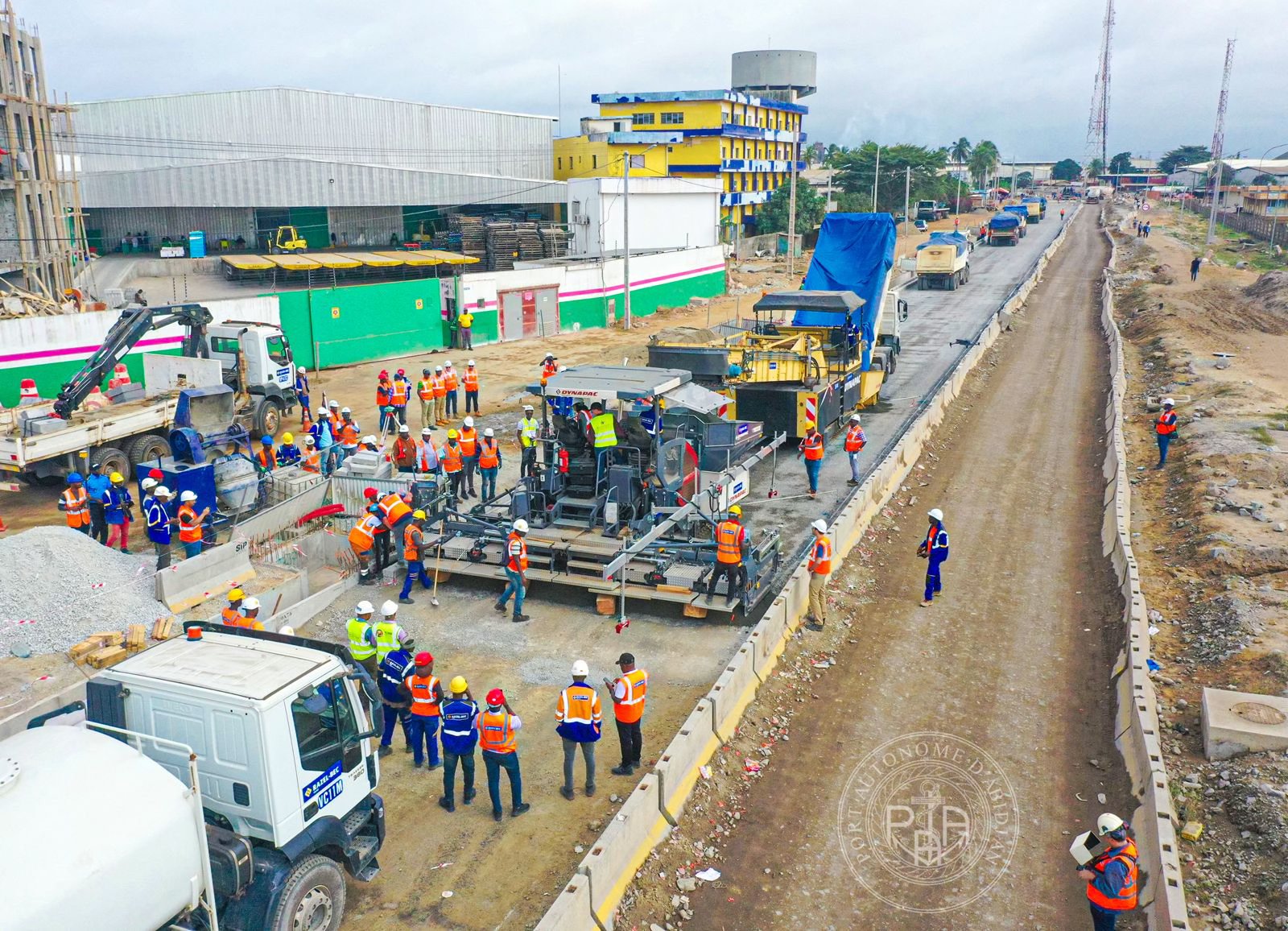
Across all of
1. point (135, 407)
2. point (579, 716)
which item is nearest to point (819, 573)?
point (579, 716)

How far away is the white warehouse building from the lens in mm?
41406

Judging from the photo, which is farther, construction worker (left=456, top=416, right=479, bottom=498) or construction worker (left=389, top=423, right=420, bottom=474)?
construction worker (left=456, top=416, right=479, bottom=498)

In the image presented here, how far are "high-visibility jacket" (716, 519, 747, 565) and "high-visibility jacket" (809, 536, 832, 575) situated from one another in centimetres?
95

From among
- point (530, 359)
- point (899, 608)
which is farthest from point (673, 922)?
point (530, 359)

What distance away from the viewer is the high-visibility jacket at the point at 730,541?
12852 mm

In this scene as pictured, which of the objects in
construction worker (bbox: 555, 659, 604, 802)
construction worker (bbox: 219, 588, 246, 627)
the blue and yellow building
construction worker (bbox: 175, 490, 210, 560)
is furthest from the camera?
the blue and yellow building

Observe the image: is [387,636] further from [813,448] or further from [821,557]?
[813,448]

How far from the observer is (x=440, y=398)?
80.9 ft

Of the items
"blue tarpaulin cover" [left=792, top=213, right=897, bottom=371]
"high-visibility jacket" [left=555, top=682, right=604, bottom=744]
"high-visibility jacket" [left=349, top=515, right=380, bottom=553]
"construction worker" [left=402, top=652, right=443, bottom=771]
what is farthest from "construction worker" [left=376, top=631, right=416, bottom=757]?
"blue tarpaulin cover" [left=792, top=213, right=897, bottom=371]

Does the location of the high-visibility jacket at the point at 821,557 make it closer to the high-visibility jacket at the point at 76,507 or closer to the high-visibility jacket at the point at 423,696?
the high-visibility jacket at the point at 423,696

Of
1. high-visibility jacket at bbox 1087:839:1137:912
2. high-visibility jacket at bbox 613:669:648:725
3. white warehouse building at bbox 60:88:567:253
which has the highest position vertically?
white warehouse building at bbox 60:88:567:253

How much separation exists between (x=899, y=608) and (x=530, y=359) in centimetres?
2133

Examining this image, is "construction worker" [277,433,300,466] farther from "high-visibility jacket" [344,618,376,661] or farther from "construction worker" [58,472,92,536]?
"high-visibility jacket" [344,618,376,661]

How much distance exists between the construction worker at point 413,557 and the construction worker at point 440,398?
9.91m
